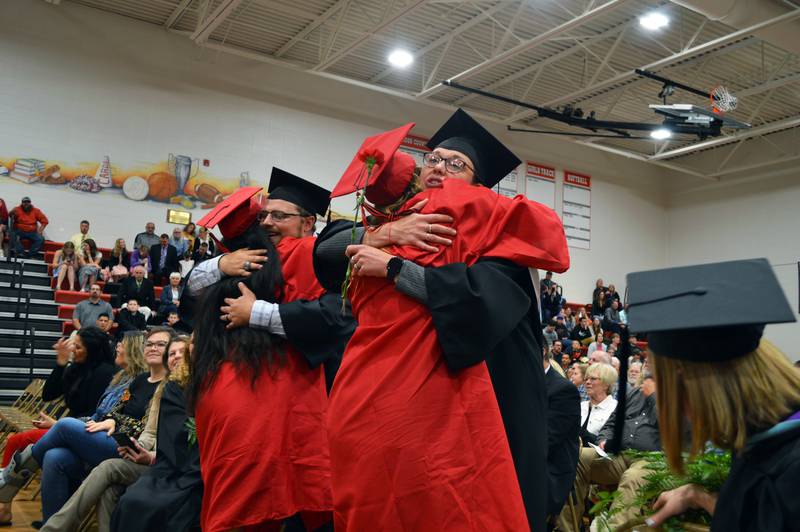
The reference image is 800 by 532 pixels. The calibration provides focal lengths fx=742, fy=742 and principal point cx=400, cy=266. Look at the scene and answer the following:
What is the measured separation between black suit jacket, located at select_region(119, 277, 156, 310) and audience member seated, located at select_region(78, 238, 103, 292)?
2.07 feet

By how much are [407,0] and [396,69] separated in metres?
3.71

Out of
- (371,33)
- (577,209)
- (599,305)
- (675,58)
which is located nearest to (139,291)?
(371,33)

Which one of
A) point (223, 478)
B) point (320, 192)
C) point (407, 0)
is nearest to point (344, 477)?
point (223, 478)

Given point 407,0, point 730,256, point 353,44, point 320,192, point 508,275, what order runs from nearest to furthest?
point 508,275 < point 320,192 < point 407,0 < point 353,44 < point 730,256

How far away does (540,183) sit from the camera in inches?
830

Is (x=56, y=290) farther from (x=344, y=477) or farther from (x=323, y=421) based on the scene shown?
(x=344, y=477)

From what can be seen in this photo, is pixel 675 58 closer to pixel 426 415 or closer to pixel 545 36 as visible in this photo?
pixel 545 36

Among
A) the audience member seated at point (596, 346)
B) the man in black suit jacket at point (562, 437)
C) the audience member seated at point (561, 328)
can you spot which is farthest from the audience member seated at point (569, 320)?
the man in black suit jacket at point (562, 437)

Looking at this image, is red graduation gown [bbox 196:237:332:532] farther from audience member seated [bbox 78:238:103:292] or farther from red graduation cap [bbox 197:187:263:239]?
audience member seated [bbox 78:238:103:292]

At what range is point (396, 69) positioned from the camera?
17516mm

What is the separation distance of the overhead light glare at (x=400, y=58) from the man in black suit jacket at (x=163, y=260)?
20.3 ft

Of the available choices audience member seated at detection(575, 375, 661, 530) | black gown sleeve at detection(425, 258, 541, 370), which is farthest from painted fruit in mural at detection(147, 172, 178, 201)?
black gown sleeve at detection(425, 258, 541, 370)

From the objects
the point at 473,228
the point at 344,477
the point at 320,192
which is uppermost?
the point at 320,192

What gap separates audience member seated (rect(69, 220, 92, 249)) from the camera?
14.7 m
